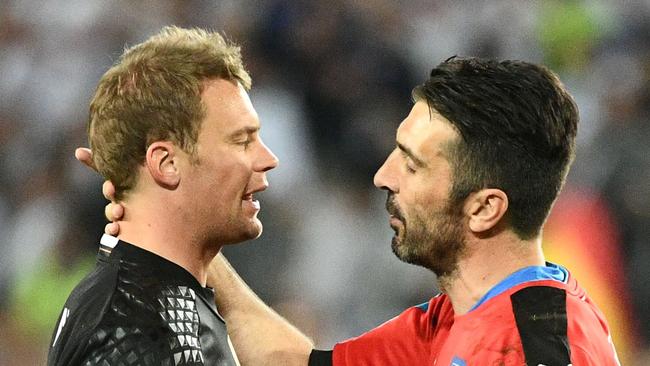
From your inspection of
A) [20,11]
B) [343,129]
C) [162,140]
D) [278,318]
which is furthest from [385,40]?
[162,140]

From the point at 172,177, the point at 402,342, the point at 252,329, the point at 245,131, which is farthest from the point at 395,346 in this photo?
the point at 172,177

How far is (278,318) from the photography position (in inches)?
160

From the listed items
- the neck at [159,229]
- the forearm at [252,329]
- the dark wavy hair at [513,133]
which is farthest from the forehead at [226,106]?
the forearm at [252,329]

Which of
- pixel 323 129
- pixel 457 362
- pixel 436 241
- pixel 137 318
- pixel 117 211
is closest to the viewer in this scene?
pixel 137 318

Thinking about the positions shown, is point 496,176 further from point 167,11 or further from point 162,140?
point 167,11

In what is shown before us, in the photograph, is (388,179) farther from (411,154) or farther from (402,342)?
(402,342)

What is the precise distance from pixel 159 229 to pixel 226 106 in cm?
42

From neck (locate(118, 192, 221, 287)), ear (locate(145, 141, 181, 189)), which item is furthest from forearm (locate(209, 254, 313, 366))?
ear (locate(145, 141, 181, 189))

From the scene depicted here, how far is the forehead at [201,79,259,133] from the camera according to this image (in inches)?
126

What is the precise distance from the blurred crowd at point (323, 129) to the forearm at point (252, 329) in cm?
225

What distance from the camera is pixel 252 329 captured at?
12.9 feet

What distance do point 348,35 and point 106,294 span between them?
455 centimetres

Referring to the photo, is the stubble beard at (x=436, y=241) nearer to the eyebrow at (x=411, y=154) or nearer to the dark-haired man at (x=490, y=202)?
the dark-haired man at (x=490, y=202)

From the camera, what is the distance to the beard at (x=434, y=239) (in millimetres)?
3543
